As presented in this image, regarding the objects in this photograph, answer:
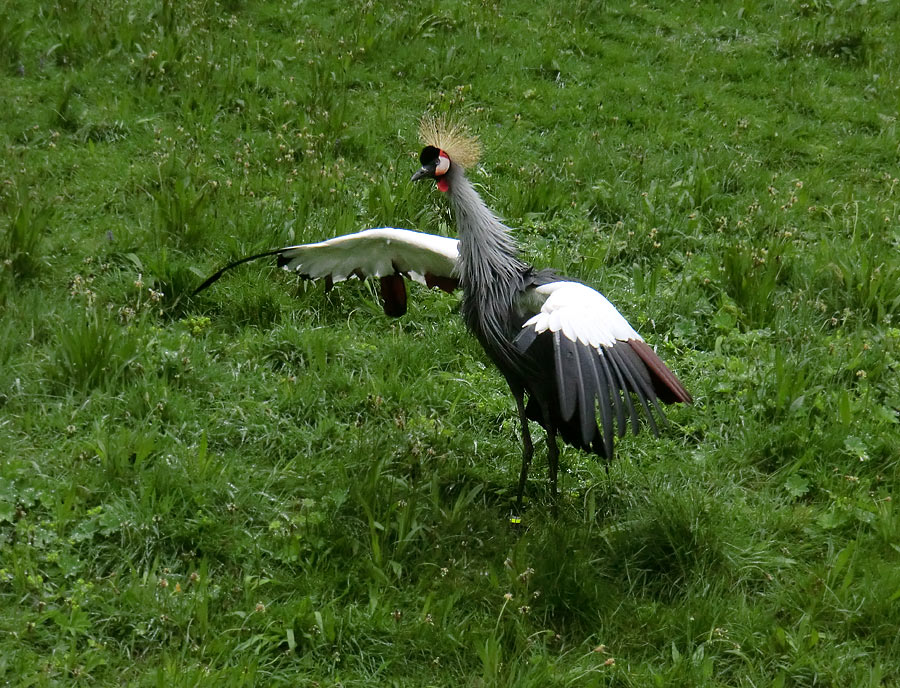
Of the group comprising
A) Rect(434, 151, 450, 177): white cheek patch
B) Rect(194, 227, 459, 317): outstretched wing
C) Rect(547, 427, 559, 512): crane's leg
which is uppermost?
Rect(434, 151, 450, 177): white cheek patch

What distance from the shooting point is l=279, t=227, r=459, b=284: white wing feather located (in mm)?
4535

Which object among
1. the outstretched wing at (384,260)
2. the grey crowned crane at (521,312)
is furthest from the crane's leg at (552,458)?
the outstretched wing at (384,260)

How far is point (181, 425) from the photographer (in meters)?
4.37

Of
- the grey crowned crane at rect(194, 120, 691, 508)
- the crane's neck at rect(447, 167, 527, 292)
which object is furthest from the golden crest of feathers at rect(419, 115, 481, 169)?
the crane's neck at rect(447, 167, 527, 292)

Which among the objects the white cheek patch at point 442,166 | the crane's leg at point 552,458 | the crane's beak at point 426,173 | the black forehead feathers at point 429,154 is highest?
the black forehead feathers at point 429,154

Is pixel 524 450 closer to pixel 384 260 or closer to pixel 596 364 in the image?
pixel 596 364

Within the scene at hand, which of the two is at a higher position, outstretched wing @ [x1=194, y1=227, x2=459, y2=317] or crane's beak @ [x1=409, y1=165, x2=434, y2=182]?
crane's beak @ [x1=409, y1=165, x2=434, y2=182]

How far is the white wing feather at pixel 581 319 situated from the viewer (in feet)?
11.4

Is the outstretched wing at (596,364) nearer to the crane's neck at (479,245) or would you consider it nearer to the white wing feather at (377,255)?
the crane's neck at (479,245)

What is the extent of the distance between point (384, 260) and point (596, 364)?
163 centimetres

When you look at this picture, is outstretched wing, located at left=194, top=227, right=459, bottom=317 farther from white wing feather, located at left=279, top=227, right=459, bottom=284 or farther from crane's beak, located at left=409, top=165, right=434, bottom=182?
crane's beak, located at left=409, top=165, right=434, bottom=182

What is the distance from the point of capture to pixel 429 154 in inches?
174

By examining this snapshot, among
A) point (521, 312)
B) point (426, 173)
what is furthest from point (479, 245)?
point (426, 173)

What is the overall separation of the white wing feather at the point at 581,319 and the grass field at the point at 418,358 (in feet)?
2.80
